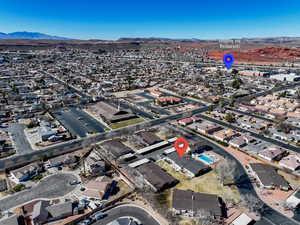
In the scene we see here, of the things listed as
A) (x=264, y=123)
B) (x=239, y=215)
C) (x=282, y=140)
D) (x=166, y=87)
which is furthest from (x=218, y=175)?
(x=166, y=87)

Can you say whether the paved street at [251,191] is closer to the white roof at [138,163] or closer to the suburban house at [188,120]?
the suburban house at [188,120]

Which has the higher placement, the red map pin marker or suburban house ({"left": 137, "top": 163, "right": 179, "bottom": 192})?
the red map pin marker

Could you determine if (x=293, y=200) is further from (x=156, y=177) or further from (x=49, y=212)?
(x=49, y=212)

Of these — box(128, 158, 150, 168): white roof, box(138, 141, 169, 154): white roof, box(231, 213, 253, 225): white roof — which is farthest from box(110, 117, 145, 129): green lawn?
box(231, 213, 253, 225): white roof

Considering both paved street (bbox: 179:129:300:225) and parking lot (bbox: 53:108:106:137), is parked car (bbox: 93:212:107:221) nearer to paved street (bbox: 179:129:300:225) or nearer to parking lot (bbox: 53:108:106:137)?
paved street (bbox: 179:129:300:225)

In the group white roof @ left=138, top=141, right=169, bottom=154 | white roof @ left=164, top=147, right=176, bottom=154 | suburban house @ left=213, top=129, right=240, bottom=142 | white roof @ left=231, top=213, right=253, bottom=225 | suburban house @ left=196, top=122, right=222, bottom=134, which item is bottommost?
white roof @ left=231, top=213, right=253, bottom=225
